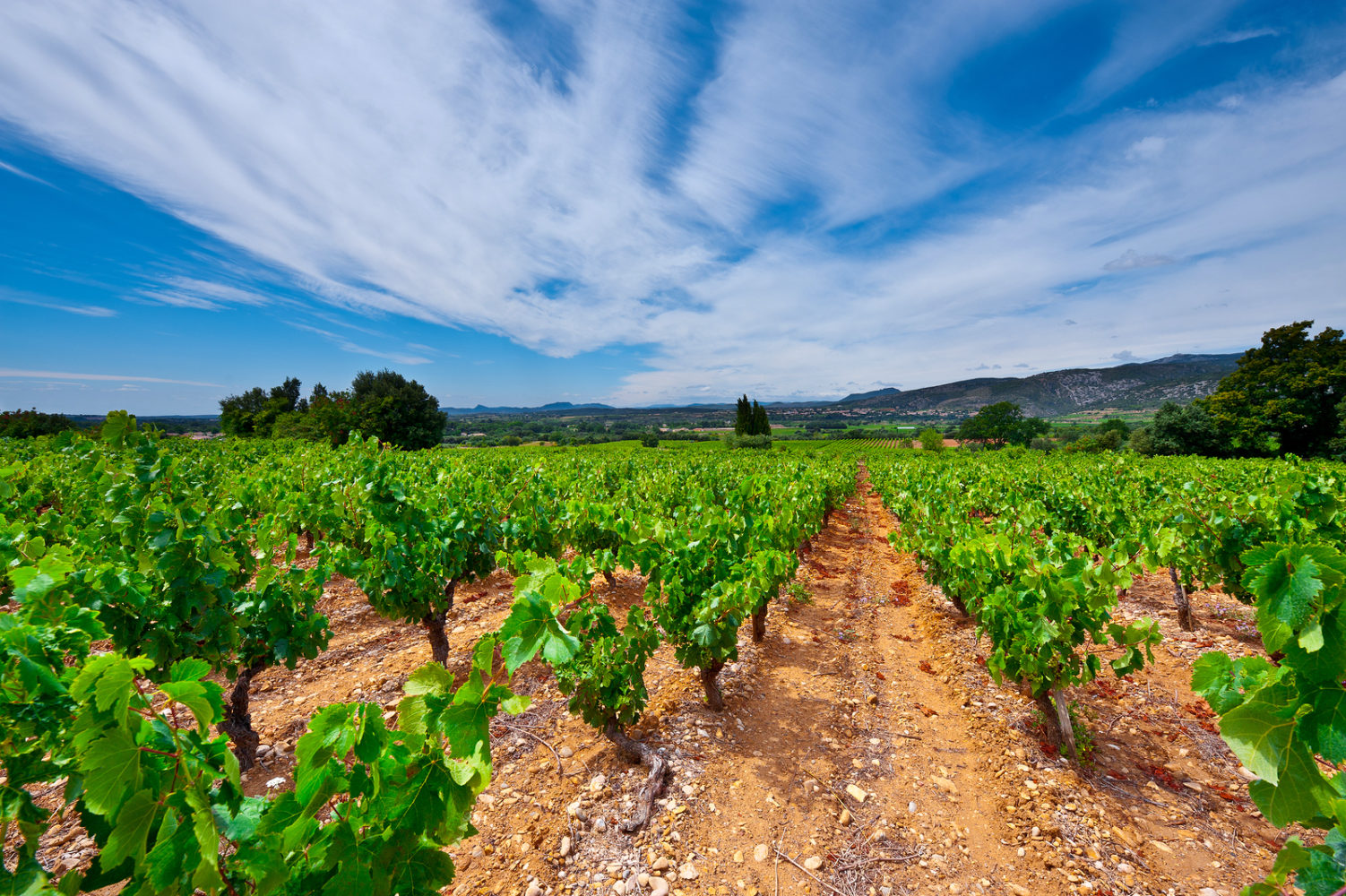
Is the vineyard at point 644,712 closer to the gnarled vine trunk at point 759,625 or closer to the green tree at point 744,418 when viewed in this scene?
the gnarled vine trunk at point 759,625

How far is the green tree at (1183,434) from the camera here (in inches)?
1613

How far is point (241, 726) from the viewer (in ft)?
16.3

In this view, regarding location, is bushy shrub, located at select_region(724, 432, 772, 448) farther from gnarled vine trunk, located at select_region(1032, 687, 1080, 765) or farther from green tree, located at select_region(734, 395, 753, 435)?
gnarled vine trunk, located at select_region(1032, 687, 1080, 765)

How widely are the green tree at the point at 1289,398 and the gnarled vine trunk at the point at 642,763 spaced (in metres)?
58.2

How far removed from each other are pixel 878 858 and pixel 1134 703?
4.40 meters

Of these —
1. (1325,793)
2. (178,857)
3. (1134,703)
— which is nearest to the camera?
(178,857)

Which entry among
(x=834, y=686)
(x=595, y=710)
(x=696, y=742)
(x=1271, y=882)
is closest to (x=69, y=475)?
(x=595, y=710)

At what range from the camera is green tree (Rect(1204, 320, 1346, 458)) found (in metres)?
37.7

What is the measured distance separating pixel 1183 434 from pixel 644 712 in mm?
58078

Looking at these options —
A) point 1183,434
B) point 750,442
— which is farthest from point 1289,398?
point 750,442

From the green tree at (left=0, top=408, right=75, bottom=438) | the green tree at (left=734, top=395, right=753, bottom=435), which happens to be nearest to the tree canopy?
the green tree at (left=734, top=395, right=753, bottom=435)

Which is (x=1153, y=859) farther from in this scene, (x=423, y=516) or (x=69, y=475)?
(x=69, y=475)

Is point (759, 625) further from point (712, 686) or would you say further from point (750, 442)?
point (750, 442)

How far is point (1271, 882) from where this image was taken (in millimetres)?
1903
